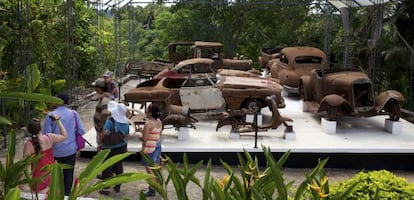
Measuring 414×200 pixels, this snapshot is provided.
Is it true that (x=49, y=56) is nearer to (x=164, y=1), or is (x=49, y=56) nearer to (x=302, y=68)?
(x=302, y=68)

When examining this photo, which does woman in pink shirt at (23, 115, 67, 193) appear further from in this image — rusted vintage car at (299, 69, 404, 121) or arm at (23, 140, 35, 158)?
rusted vintage car at (299, 69, 404, 121)

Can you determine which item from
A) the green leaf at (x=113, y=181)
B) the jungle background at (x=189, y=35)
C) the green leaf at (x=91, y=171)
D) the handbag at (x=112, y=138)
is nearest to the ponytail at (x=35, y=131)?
the jungle background at (x=189, y=35)

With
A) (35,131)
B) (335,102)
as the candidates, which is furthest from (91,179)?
(335,102)

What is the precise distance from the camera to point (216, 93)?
30.7 ft

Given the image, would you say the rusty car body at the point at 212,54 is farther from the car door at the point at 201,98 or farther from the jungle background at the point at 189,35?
the car door at the point at 201,98

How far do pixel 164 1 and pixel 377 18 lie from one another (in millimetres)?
8592

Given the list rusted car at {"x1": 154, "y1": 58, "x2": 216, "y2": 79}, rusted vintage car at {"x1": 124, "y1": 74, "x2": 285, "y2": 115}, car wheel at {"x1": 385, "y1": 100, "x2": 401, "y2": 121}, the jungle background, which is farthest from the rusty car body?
car wheel at {"x1": 385, "y1": 100, "x2": 401, "y2": 121}

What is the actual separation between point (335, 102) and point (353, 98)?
0.45 metres

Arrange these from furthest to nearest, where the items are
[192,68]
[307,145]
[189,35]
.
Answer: [189,35] → [192,68] → [307,145]

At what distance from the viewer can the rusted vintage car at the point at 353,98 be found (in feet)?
28.9

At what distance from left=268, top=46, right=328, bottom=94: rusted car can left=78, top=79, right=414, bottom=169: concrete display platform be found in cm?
346

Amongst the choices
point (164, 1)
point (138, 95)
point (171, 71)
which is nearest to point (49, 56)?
point (171, 71)

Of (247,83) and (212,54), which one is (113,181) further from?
(212,54)

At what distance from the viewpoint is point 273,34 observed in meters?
22.1
